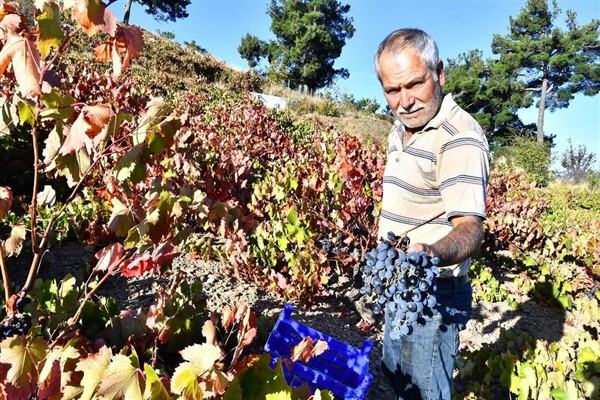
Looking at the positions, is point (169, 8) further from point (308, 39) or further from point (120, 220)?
point (120, 220)

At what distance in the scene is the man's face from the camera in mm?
1663

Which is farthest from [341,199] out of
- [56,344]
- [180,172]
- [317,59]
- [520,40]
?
[520,40]

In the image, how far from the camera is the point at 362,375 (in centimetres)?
A: 222

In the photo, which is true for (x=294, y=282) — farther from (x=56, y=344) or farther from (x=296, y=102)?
(x=296, y=102)

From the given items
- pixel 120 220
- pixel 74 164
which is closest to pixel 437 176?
pixel 120 220

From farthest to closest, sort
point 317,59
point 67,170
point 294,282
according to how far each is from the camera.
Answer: point 317,59, point 294,282, point 67,170

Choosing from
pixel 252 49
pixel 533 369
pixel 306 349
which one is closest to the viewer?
pixel 306 349

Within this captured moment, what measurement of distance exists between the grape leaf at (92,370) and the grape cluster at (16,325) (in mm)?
455

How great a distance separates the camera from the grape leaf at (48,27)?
3.78 ft

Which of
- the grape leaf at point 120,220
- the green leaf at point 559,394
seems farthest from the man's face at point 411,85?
the green leaf at point 559,394

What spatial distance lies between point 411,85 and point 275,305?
2.43 meters

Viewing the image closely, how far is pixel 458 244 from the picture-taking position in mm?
1340

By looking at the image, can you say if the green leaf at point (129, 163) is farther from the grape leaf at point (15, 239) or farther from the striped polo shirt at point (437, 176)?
the striped polo shirt at point (437, 176)

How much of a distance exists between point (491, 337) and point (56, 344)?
11.8 ft
